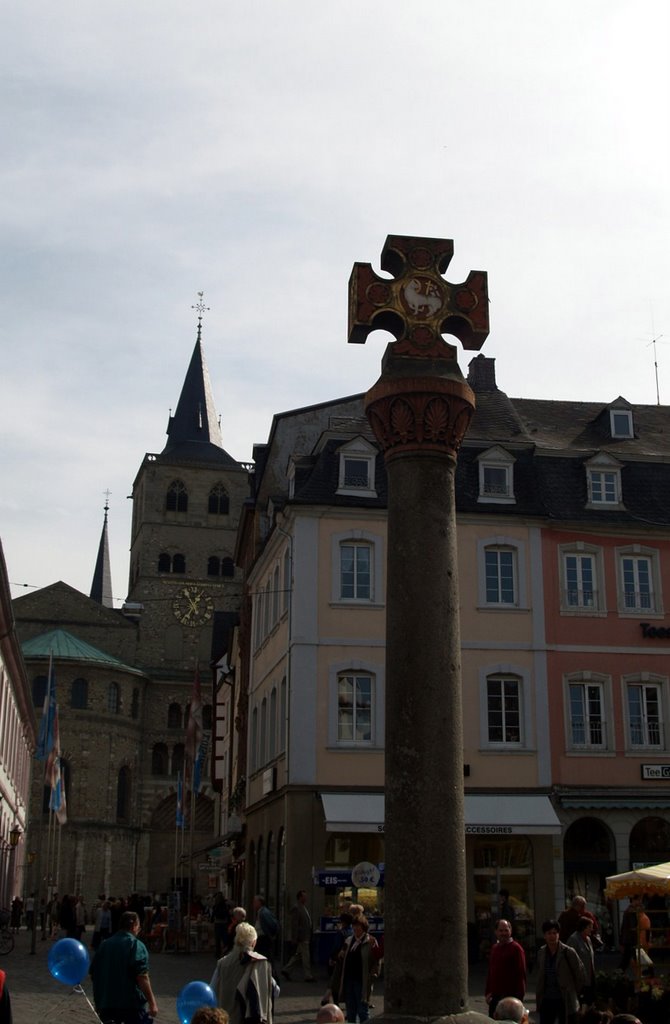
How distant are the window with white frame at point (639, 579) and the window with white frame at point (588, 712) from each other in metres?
2.10

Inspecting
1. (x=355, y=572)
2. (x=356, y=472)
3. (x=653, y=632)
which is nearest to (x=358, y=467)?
(x=356, y=472)

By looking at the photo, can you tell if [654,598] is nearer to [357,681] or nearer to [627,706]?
[627,706]

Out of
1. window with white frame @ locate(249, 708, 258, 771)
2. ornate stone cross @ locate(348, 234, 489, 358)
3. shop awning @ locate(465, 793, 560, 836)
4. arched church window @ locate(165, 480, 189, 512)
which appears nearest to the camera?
ornate stone cross @ locate(348, 234, 489, 358)

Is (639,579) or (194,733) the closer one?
(639,579)

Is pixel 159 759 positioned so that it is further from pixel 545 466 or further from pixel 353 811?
pixel 353 811

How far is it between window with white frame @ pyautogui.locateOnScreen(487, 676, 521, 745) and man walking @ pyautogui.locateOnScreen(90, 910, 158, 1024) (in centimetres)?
2033

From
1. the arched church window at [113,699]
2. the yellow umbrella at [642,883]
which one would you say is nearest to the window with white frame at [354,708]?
the yellow umbrella at [642,883]

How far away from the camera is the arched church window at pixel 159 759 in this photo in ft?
275

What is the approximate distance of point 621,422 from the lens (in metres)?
35.4

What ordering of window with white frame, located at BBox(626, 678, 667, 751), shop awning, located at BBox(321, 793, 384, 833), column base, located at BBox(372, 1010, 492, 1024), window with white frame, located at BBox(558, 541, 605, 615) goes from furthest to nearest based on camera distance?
window with white frame, located at BBox(558, 541, 605, 615) < window with white frame, located at BBox(626, 678, 667, 751) < shop awning, located at BBox(321, 793, 384, 833) < column base, located at BBox(372, 1010, 492, 1024)

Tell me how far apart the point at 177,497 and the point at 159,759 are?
22.0 metres

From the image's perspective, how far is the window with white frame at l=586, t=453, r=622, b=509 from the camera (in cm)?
3216

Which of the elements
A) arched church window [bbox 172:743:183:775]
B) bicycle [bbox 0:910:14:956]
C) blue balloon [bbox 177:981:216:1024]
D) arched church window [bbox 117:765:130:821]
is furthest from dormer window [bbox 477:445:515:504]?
arched church window [bbox 172:743:183:775]

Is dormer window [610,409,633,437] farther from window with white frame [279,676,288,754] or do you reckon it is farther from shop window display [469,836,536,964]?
shop window display [469,836,536,964]
